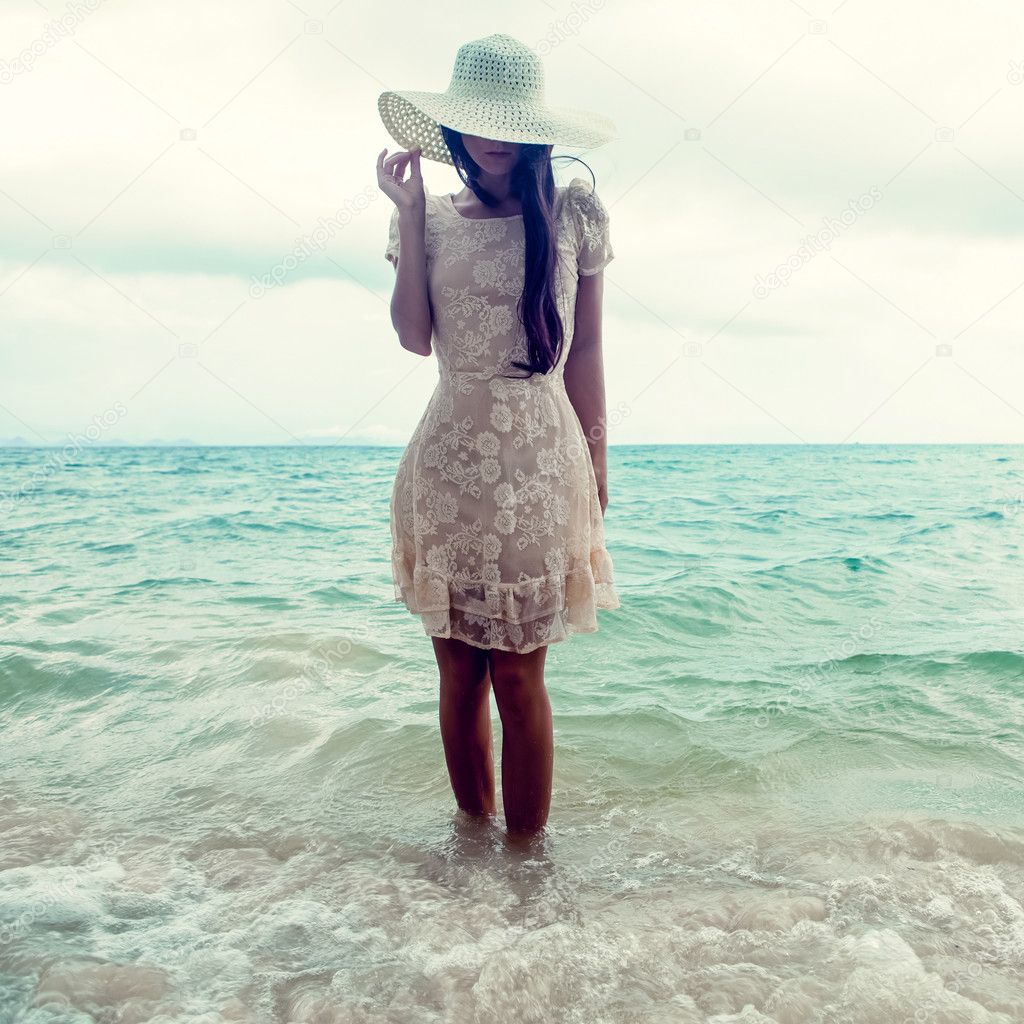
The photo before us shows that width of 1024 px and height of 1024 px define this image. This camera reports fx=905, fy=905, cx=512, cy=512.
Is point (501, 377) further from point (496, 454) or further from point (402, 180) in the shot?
point (402, 180)

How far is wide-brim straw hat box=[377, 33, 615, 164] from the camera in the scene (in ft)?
6.52

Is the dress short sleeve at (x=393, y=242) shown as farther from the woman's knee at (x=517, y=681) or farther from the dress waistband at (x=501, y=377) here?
the woman's knee at (x=517, y=681)

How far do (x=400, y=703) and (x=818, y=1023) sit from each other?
7.91ft

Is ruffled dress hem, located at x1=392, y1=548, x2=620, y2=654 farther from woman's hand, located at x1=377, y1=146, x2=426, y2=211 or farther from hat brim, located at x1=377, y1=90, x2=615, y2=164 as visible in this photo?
hat brim, located at x1=377, y1=90, x2=615, y2=164

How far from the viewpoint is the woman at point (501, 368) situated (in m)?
2.08

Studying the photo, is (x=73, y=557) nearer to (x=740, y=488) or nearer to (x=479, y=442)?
(x=479, y=442)

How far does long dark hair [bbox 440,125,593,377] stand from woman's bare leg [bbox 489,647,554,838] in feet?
2.42

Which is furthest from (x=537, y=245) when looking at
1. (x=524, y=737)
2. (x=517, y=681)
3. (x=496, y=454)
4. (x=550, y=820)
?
(x=550, y=820)

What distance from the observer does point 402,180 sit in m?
2.16

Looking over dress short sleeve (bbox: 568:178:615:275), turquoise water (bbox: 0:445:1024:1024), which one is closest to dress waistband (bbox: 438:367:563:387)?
dress short sleeve (bbox: 568:178:615:275)

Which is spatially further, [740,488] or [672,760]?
[740,488]

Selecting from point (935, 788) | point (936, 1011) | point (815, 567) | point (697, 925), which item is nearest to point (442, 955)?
point (697, 925)

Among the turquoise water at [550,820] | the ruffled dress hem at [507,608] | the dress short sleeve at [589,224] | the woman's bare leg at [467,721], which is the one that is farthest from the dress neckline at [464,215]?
the turquoise water at [550,820]

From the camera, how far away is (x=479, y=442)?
2.14 m
